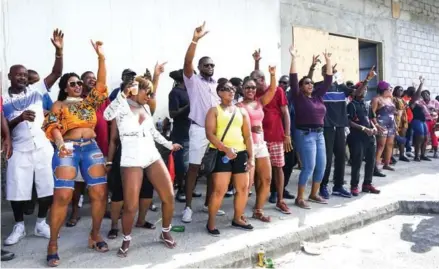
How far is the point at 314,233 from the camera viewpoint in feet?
Answer: 14.9

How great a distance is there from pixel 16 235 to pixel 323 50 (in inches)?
287

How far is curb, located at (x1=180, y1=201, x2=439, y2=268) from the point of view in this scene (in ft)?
12.3

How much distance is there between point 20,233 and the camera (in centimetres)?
402

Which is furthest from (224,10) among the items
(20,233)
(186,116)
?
(20,233)

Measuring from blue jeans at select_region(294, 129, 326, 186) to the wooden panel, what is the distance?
136 inches

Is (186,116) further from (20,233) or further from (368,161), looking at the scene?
(368,161)

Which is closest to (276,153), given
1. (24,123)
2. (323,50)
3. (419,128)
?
(24,123)

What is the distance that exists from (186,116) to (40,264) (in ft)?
8.64

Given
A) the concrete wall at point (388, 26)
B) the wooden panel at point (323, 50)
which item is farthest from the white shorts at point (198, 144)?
the wooden panel at point (323, 50)

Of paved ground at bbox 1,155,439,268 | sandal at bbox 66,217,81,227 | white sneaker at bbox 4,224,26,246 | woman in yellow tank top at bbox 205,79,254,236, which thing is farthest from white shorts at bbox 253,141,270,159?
white sneaker at bbox 4,224,26,246

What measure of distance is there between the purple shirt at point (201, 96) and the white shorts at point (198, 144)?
0.26 ft

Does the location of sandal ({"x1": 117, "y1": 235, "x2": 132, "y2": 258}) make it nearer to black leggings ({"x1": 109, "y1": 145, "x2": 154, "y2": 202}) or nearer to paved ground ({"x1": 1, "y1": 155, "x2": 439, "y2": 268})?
paved ground ({"x1": 1, "y1": 155, "x2": 439, "y2": 268})

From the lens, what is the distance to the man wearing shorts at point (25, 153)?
4000mm

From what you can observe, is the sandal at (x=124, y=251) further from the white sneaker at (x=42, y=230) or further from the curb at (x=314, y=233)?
the white sneaker at (x=42, y=230)
